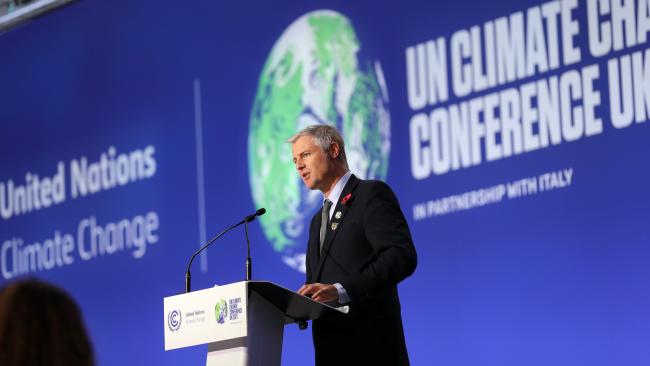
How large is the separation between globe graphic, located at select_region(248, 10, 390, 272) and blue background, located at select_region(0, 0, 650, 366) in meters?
0.07

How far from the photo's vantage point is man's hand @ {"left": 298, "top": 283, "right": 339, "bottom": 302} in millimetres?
3123

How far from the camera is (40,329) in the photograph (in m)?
1.37

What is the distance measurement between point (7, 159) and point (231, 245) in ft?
6.93

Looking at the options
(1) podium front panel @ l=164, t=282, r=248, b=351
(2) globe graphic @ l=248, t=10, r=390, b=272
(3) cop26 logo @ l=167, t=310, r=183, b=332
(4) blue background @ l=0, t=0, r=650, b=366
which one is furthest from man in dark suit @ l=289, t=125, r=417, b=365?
(2) globe graphic @ l=248, t=10, r=390, b=272

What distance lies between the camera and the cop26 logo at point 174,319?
A: 3.25 m

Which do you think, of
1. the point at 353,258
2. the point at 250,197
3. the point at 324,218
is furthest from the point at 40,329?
the point at 250,197

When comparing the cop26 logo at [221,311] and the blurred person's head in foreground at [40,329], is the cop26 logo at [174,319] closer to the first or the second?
the cop26 logo at [221,311]

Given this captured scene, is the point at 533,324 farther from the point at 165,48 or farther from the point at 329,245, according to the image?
the point at 165,48

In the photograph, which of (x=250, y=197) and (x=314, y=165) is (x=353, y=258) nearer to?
(x=314, y=165)

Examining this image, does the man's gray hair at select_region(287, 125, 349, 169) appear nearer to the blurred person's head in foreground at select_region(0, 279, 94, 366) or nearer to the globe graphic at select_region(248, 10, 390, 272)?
the globe graphic at select_region(248, 10, 390, 272)

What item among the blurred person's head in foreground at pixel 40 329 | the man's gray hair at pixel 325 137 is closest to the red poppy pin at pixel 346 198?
the man's gray hair at pixel 325 137

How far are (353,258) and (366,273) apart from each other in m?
0.14

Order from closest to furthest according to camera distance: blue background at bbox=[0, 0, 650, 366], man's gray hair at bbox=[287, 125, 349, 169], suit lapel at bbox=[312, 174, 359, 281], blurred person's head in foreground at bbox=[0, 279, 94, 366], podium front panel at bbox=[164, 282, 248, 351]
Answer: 1. blurred person's head in foreground at bbox=[0, 279, 94, 366]
2. podium front panel at bbox=[164, 282, 248, 351]
3. suit lapel at bbox=[312, 174, 359, 281]
4. man's gray hair at bbox=[287, 125, 349, 169]
5. blue background at bbox=[0, 0, 650, 366]

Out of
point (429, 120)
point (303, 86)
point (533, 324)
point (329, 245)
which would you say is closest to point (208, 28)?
point (303, 86)
